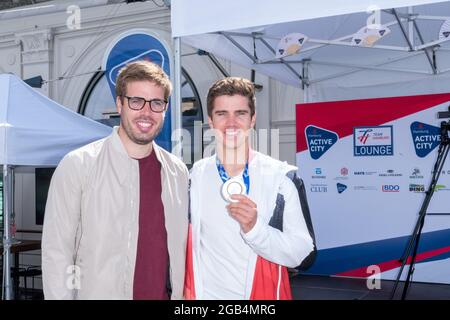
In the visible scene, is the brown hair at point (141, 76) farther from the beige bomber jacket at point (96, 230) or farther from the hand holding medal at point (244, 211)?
the hand holding medal at point (244, 211)

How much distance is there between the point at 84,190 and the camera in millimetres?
1939

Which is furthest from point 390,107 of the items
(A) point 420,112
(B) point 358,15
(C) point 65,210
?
(C) point 65,210

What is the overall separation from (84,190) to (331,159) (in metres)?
4.99

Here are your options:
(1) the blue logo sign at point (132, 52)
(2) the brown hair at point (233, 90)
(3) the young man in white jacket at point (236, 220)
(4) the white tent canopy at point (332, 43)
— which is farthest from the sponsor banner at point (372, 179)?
(2) the brown hair at point (233, 90)

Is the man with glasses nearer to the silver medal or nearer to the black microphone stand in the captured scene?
the silver medal

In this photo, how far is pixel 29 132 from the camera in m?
5.16

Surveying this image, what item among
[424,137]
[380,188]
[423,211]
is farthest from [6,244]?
[424,137]

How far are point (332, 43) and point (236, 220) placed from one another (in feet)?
12.7

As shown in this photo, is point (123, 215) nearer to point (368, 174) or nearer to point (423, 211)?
point (423, 211)

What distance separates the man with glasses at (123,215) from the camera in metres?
1.92

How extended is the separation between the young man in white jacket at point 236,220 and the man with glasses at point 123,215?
0.08m

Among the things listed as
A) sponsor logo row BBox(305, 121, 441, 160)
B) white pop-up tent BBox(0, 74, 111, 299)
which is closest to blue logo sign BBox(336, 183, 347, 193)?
sponsor logo row BBox(305, 121, 441, 160)

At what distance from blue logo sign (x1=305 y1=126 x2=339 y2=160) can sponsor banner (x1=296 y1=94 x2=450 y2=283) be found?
0.04ft
